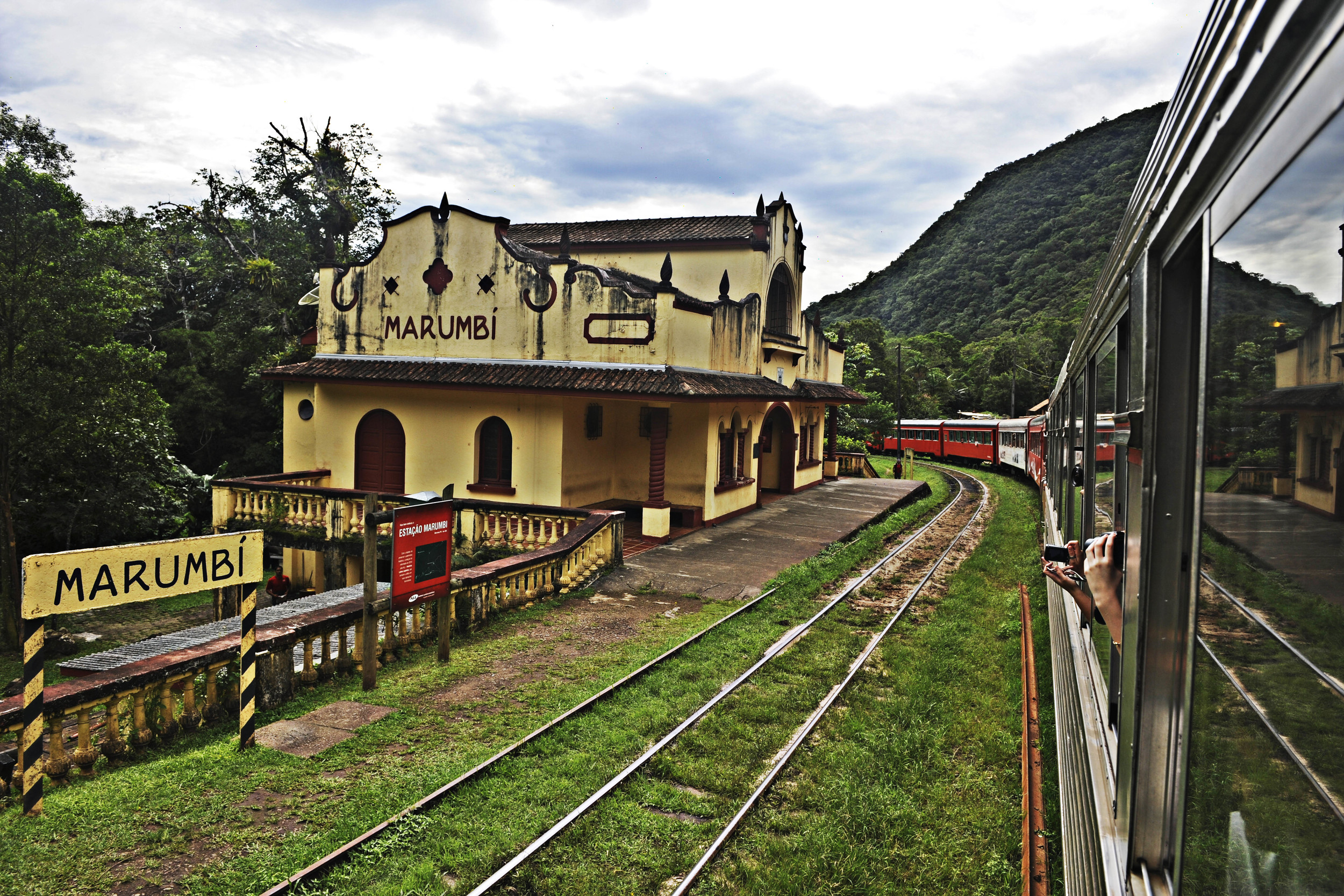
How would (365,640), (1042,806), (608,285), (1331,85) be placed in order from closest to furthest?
(1331,85), (1042,806), (365,640), (608,285)

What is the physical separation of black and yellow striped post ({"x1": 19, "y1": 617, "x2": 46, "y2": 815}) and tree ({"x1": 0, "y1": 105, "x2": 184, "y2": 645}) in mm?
14976

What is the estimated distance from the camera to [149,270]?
33281 mm

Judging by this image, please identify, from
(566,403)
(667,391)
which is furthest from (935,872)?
(566,403)

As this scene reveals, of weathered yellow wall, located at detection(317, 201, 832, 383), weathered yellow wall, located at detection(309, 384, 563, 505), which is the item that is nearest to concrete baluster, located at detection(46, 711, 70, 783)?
weathered yellow wall, located at detection(309, 384, 563, 505)

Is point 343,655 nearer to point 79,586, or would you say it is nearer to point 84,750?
point 84,750

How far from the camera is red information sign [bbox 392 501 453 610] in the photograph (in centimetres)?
904

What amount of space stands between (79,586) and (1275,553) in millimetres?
6720

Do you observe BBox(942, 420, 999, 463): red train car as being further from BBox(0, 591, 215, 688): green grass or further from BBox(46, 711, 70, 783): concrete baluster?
BBox(46, 711, 70, 783): concrete baluster

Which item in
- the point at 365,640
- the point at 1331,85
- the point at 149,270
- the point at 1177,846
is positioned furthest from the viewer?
the point at 149,270

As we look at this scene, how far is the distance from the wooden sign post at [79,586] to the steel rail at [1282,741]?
6143 millimetres

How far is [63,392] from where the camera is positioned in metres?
18.0

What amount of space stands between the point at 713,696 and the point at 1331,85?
7.93 m

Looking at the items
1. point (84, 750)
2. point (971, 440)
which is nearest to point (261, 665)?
point (84, 750)

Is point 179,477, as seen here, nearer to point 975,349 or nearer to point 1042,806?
point 1042,806
